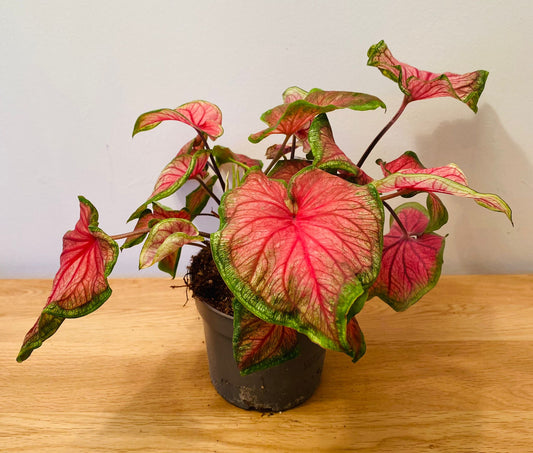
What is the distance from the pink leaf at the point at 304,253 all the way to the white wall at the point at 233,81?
0.49m

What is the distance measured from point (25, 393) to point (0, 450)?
13cm

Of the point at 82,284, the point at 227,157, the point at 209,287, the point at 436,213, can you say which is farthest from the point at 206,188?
the point at 436,213

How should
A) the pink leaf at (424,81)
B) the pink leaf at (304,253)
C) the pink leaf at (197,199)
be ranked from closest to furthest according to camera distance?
the pink leaf at (304,253), the pink leaf at (424,81), the pink leaf at (197,199)

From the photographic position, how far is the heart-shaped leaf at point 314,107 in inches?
25.8

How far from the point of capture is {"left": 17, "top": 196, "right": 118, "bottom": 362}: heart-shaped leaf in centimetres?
61

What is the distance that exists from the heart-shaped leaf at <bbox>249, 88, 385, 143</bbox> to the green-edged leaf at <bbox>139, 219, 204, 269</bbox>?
185 mm

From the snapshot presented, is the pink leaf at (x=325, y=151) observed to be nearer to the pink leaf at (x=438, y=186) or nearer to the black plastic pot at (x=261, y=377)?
the pink leaf at (x=438, y=186)

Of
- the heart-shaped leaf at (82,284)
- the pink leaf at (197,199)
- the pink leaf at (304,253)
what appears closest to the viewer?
the pink leaf at (304,253)

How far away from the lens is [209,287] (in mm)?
817

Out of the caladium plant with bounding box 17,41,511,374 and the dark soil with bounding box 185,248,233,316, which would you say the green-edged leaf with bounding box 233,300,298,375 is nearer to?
the caladium plant with bounding box 17,41,511,374

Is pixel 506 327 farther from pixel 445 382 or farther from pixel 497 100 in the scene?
pixel 497 100

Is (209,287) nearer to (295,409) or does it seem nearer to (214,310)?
(214,310)

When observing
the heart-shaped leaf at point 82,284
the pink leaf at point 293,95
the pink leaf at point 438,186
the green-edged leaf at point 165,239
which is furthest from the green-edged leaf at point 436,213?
the heart-shaped leaf at point 82,284

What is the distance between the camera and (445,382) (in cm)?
90
